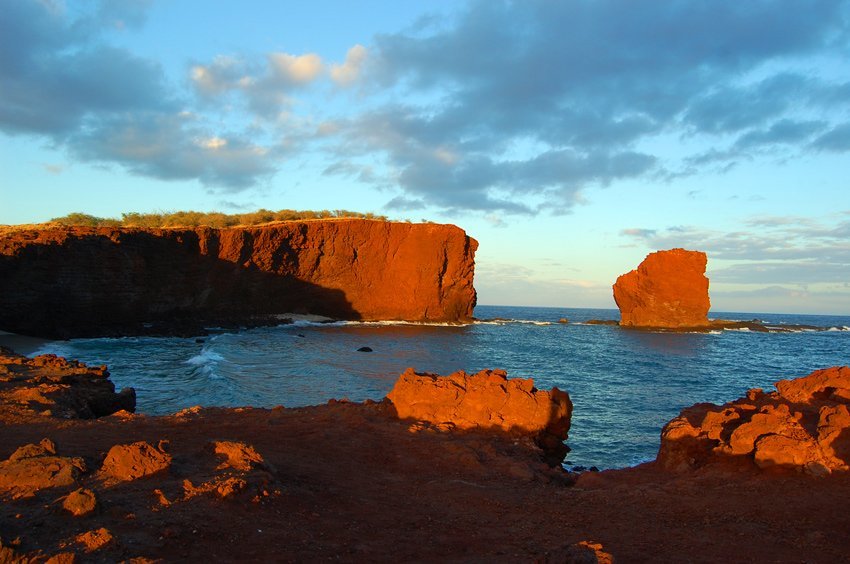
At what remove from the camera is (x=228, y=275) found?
5125 centimetres

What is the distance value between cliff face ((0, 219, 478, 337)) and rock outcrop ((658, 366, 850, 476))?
122ft

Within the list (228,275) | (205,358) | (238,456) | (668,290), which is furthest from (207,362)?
(668,290)

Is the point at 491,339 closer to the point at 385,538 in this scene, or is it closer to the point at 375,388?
the point at 375,388

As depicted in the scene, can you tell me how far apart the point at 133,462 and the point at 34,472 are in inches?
36.0

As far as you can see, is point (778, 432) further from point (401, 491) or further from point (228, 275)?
point (228, 275)

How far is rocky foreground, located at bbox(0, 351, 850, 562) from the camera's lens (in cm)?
503

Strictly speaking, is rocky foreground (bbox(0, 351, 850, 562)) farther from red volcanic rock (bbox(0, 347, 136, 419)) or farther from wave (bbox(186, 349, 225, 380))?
wave (bbox(186, 349, 225, 380))

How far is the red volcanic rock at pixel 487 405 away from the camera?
11172mm

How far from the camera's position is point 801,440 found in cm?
810

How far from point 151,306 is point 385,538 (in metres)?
43.9

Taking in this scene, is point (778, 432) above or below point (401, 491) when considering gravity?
above

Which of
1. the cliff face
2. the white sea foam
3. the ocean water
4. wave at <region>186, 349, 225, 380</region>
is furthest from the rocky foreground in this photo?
the cliff face

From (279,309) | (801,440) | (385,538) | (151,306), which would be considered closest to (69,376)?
(385,538)

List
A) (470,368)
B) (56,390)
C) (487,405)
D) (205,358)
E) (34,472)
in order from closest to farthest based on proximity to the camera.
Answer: (34,472), (487,405), (56,390), (205,358), (470,368)
